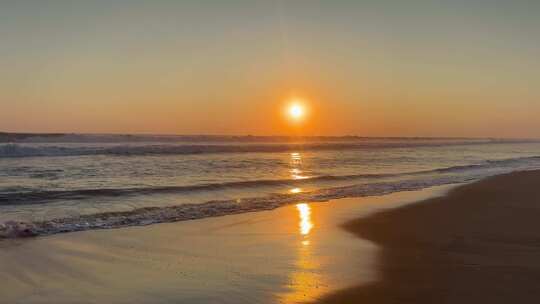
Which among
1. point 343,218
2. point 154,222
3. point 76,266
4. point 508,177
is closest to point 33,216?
point 154,222

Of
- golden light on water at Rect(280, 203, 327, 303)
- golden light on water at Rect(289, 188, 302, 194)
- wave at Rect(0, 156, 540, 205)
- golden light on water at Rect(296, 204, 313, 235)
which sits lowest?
golden light on water at Rect(296, 204, 313, 235)

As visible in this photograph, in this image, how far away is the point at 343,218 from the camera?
37.2 feet

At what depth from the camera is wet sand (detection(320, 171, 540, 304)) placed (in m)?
5.64

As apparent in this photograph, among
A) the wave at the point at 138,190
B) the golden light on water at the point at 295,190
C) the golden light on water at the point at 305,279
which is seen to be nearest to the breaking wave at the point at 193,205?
the wave at the point at 138,190

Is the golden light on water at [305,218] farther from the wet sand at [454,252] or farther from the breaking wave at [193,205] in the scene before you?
the wet sand at [454,252]

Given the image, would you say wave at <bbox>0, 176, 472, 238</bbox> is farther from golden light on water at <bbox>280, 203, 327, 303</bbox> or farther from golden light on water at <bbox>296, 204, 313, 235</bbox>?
golden light on water at <bbox>280, 203, 327, 303</bbox>

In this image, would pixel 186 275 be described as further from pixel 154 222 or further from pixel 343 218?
pixel 343 218

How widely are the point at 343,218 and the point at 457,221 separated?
8.06ft

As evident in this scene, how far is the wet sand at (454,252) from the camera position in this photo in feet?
18.5

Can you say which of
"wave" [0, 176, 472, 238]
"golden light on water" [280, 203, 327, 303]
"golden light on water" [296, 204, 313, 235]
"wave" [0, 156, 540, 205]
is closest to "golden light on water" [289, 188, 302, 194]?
"wave" [0, 176, 472, 238]

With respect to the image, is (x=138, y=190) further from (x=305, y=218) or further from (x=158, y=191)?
(x=305, y=218)

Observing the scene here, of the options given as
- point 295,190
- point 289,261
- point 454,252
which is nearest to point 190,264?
point 289,261

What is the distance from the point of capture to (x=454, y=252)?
25.3ft

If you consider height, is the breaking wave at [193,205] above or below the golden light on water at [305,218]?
above
